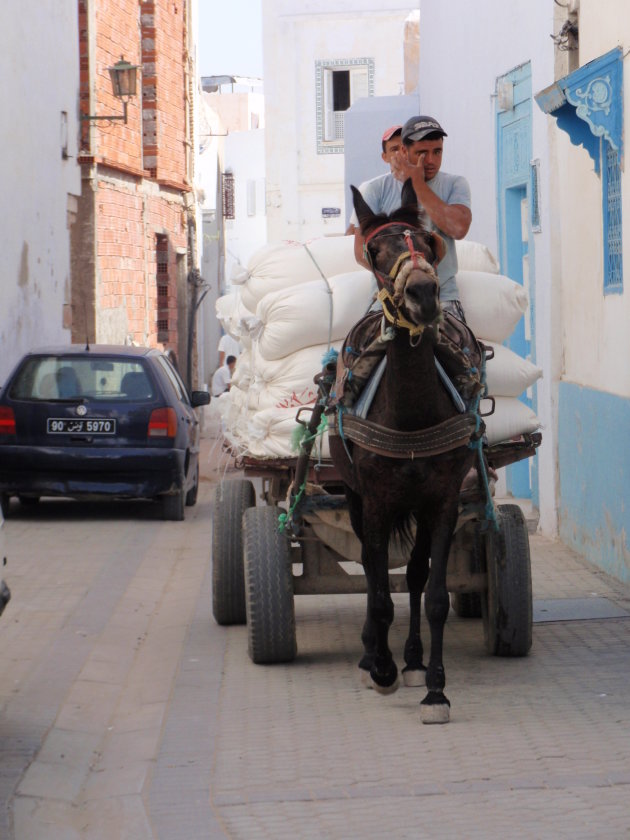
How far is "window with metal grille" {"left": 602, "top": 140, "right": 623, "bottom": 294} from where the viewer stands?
9438 mm

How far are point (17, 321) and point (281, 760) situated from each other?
14.8 metres

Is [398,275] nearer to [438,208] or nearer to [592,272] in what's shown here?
[438,208]

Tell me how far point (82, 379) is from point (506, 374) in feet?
23.3

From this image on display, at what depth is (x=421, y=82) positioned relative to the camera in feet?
65.2

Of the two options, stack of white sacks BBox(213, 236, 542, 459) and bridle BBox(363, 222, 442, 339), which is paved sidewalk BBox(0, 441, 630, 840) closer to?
stack of white sacks BBox(213, 236, 542, 459)

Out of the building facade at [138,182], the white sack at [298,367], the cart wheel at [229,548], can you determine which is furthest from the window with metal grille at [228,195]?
the white sack at [298,367]

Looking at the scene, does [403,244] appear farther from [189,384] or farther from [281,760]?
[189,384]

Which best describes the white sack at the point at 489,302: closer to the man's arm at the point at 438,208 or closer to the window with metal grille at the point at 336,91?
the man's arm at the point at 438,208

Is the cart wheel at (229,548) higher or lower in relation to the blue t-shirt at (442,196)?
lower

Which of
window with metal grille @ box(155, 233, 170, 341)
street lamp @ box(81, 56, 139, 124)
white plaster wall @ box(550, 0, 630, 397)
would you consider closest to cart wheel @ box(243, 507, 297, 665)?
white plaster wall @ box(550, 0, 630, 397)

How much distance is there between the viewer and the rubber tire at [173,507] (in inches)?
551

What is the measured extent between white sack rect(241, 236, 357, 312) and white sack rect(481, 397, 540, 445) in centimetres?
109

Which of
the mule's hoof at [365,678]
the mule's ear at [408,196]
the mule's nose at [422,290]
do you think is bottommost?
the mule's hoof at [365,678]

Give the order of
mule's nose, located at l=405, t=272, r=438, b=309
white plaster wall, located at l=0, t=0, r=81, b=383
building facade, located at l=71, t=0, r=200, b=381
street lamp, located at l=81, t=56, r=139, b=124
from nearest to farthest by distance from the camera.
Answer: mule's nose, located at l=405, t=272, r=438, b=309
white plaster wall, located at l=0, t=0, r=81, b=383
street lamp, located at l=81, t=56, r=139, b=124
building facade, located at l=71, t=0, r=200, b=381
